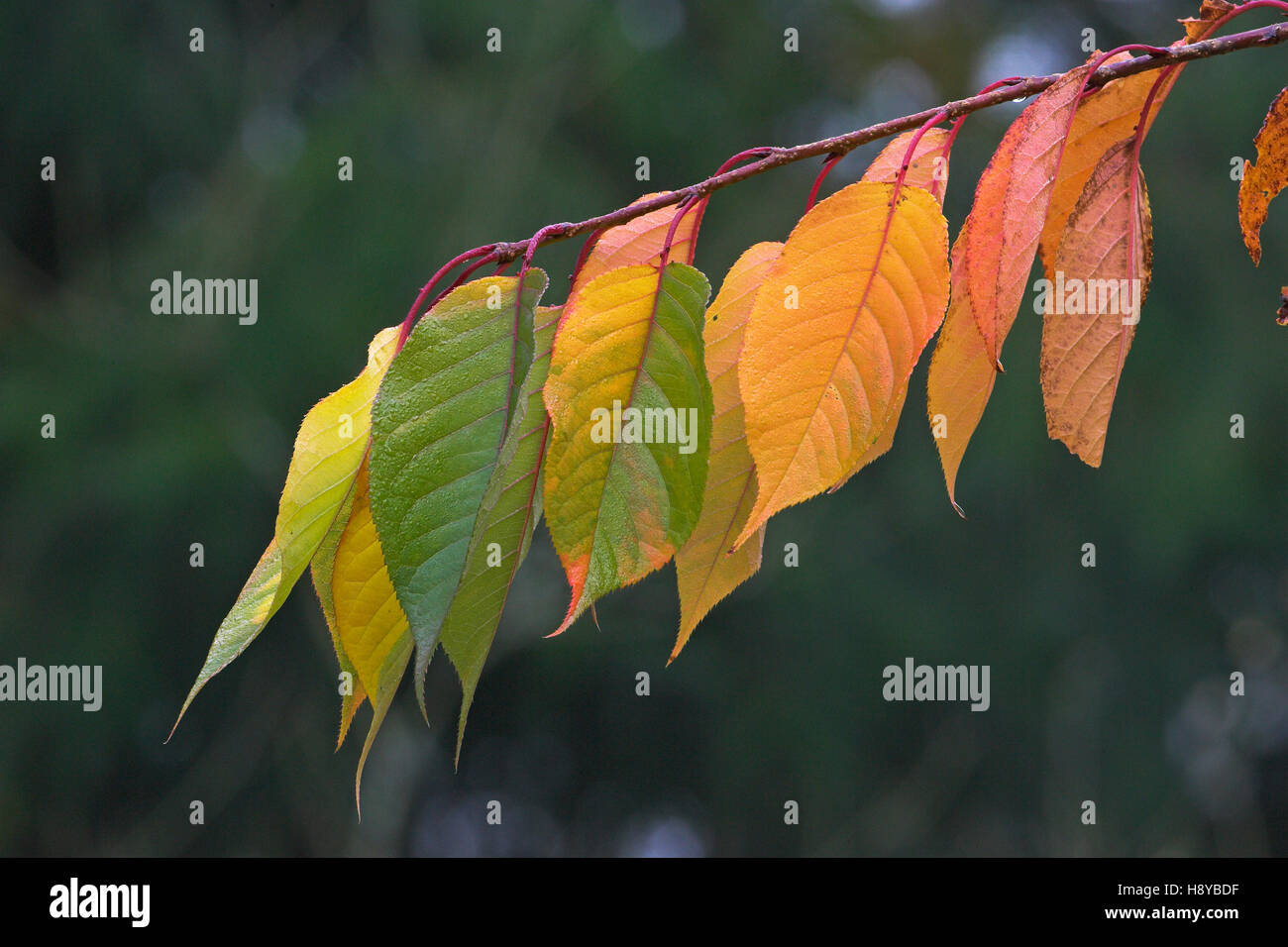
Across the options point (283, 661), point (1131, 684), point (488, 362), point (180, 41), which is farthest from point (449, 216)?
point (488, 362)

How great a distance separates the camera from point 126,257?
3.94m

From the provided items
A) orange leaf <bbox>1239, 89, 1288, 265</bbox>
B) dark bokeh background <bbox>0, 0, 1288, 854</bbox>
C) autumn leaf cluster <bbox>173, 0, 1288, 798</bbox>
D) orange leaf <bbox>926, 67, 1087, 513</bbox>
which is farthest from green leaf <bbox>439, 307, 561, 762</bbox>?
dark bokeh background <bbox>0, 0, 1288, 854</bbox>

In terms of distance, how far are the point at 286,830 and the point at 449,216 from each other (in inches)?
82.0

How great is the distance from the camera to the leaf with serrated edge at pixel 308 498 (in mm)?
344

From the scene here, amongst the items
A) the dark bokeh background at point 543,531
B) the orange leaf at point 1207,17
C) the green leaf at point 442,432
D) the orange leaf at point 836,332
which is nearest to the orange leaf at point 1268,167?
the orange leaf at point 1207,17

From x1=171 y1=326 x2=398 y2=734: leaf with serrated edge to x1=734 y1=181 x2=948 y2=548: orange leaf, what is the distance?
0.40 feet

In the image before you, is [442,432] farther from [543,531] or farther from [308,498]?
[543,531]

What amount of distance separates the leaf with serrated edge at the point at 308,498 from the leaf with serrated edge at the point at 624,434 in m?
0.07

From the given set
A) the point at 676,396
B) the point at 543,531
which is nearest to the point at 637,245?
the point at 676,396

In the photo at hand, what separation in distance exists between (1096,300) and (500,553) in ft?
0.68

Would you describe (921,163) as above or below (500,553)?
above

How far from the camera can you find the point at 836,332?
333mm

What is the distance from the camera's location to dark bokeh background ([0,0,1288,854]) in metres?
3.67

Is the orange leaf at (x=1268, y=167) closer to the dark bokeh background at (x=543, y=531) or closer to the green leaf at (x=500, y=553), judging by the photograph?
the green leaf at (x=500, y=553)
